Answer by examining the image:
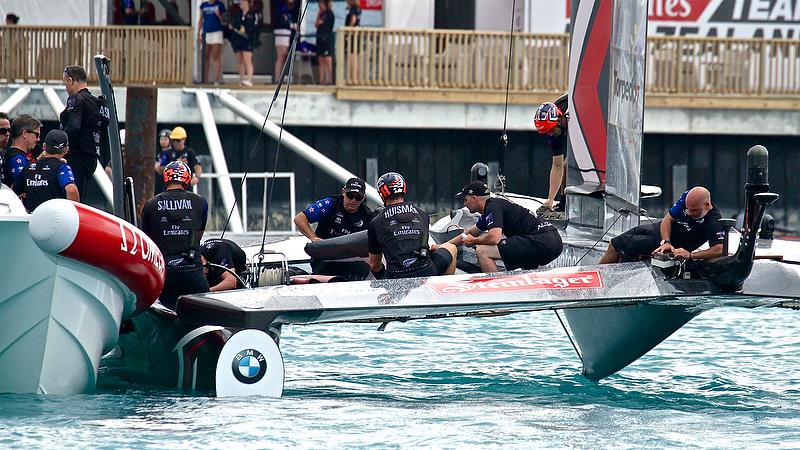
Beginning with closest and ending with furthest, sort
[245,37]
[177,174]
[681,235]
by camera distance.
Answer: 1. [681,235]
2. [177,174]
3. [245,37]

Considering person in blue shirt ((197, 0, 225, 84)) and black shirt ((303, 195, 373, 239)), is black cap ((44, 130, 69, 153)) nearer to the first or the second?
black shirt ((303, 195, 373, 239))

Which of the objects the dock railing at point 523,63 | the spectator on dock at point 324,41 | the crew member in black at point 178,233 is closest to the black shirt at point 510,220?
the crew member in black at point 178,233

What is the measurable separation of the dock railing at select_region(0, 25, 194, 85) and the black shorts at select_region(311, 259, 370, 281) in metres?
11.1

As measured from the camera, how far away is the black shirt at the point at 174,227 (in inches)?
424

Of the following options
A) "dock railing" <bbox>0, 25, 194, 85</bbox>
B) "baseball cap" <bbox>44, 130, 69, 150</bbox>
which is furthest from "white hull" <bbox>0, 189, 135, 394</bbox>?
"dock railing" <bbox>0, 25, 194, 85</bbox>

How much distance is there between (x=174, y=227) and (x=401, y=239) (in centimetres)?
168

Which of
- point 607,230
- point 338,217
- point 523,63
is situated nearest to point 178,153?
point 523,63

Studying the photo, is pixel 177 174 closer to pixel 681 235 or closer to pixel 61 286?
pixel 61 286

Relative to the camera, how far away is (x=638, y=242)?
10820mm

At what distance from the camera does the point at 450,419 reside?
9.80 metres

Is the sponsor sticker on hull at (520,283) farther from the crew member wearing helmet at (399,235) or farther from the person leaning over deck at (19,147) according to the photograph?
the person leaning over deck at (19,147)

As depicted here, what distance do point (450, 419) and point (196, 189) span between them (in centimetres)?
1194

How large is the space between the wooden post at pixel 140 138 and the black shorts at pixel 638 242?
8.27m

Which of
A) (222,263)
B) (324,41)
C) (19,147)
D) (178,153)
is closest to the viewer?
(222,263)
